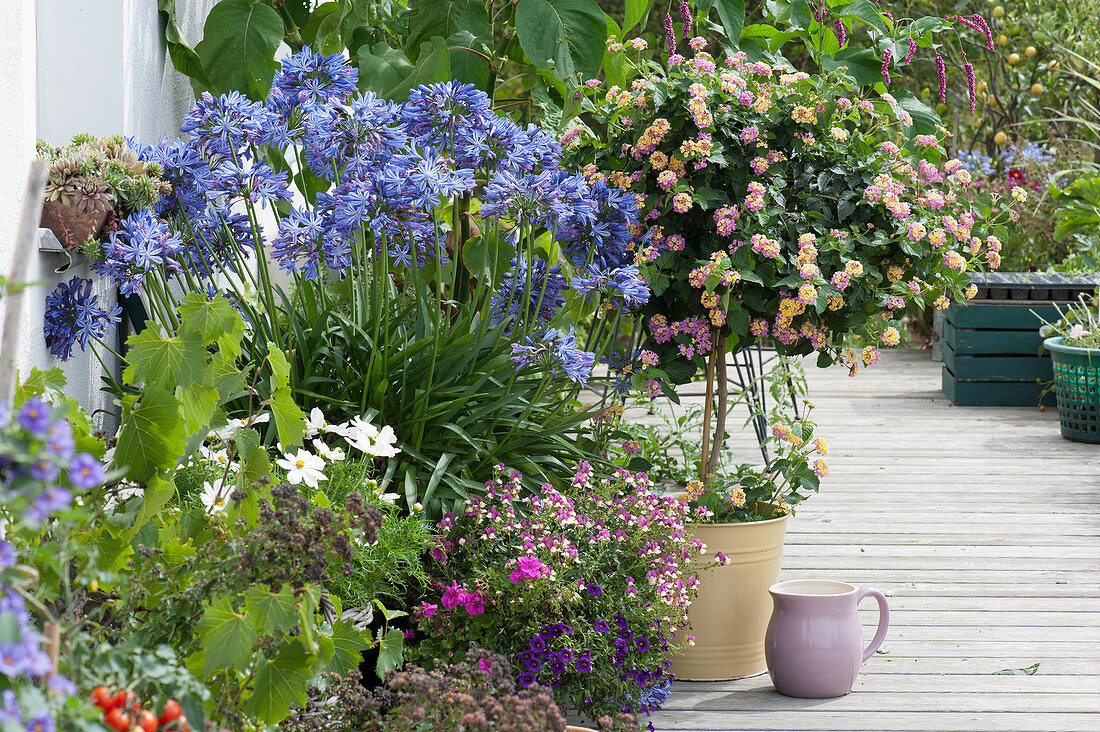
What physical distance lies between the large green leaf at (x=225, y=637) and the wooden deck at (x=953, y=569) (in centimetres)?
117

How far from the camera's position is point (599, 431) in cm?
241

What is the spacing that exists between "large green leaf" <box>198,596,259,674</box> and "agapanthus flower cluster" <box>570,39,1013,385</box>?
127 centimetres

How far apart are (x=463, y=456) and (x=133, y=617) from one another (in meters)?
0.99

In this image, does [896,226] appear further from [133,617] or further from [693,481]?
[133,617]

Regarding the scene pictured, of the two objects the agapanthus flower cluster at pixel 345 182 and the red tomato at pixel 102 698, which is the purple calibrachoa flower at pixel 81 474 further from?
the agapanthus flower cluster at pixel 345 182

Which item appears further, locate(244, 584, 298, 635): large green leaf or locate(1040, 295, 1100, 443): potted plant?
locate(1040, 295, 1100, 443): potted plant

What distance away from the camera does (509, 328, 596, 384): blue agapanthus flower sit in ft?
6.24

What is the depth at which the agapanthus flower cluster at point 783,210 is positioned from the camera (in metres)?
2.11

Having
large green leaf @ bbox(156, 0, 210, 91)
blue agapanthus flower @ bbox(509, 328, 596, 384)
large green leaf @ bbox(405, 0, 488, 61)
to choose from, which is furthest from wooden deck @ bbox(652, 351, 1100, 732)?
large green leaf @ bbox(156, 0, 210, 91)

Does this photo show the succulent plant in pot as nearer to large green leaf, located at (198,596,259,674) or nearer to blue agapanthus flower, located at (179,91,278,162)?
blue agapanthus flower, located at (179,91,278,162)

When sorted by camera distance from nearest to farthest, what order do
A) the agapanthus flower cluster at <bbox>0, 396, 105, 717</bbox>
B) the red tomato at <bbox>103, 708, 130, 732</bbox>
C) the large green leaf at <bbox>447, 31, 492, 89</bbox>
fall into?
the agapanthus flower cluster at <bbox>0, 396, 105, 717</bbox>, the red tomato at <bbox>103, 708, 130, 732</bbox>, the large green leaf at <bbox>447, 31, 492, 89</bbox>

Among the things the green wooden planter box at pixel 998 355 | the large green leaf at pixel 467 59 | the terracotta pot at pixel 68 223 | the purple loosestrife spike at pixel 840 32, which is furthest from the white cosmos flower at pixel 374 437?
the green wooden planter box at pixel 998 355

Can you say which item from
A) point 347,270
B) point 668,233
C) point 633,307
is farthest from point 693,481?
point 347,270

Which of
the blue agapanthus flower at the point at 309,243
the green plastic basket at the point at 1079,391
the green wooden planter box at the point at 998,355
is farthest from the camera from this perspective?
the green wooden planter box at the point at 998,355
